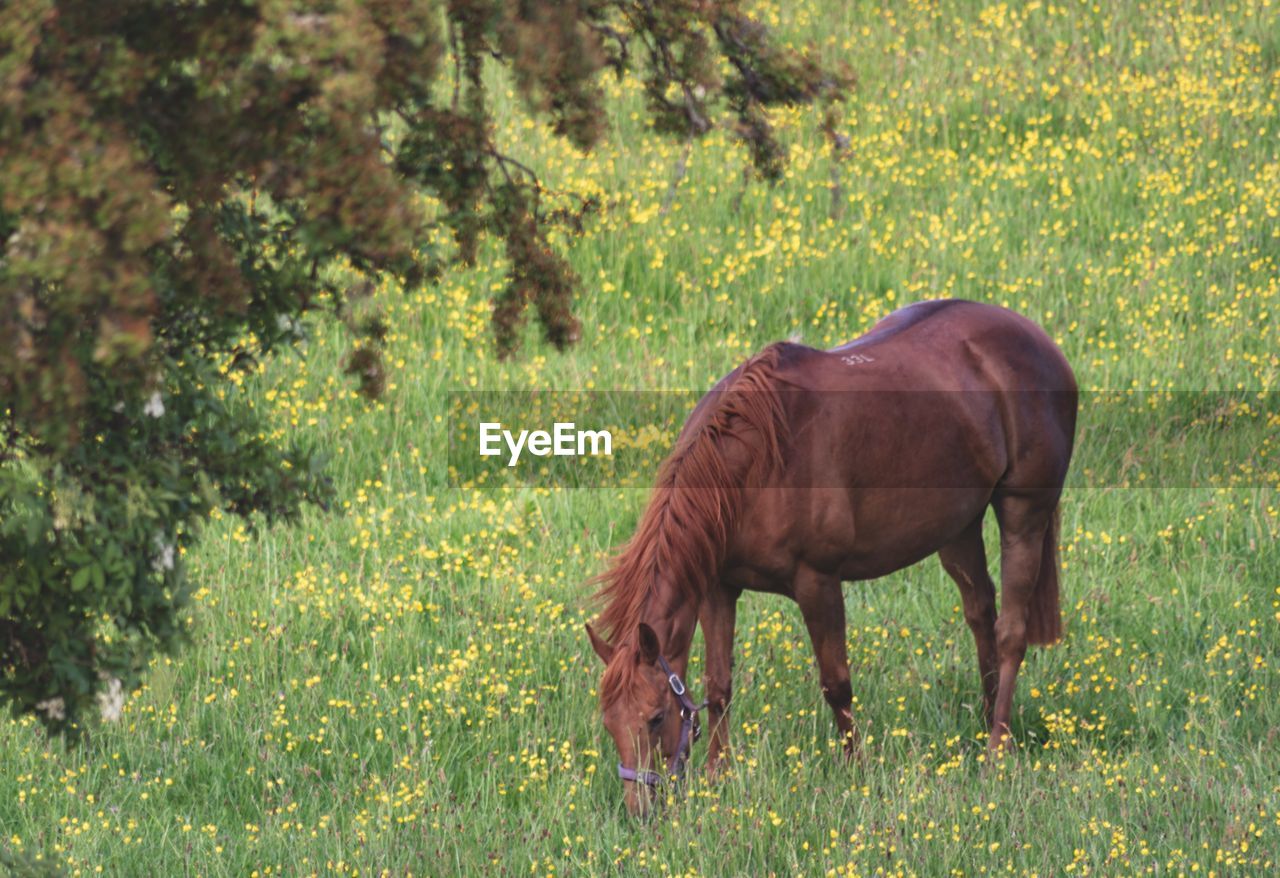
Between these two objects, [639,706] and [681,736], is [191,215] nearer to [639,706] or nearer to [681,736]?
[639,706]

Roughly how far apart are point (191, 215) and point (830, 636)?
4.00m

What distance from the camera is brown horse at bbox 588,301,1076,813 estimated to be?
6.52m

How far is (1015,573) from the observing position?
26.1 ft

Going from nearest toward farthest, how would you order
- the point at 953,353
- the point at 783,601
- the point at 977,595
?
1. the point at 953,353
2. the point at 977,595
3. the point at 783,601

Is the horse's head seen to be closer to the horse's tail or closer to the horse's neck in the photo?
the horse's neck

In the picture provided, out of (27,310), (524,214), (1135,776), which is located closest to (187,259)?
(27,310)

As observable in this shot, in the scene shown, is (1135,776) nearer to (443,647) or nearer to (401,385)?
(443,647)

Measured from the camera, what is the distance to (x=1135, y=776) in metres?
6.78

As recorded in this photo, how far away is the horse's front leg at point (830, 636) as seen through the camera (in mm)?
7059

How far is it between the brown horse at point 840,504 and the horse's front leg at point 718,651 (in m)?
0.01

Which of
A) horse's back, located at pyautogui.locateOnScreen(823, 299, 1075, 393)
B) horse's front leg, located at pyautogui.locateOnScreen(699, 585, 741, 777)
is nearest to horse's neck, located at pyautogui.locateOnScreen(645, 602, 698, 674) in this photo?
horse's front leg, located at pyautogui.locateOnScreen(699, 585, 741, 777)

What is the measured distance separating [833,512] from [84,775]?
3.78 meters

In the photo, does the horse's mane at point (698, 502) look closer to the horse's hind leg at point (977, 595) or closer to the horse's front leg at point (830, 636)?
the horse's front leg at point (830, 636)

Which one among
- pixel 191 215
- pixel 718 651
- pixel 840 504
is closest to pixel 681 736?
pixel 718 651
